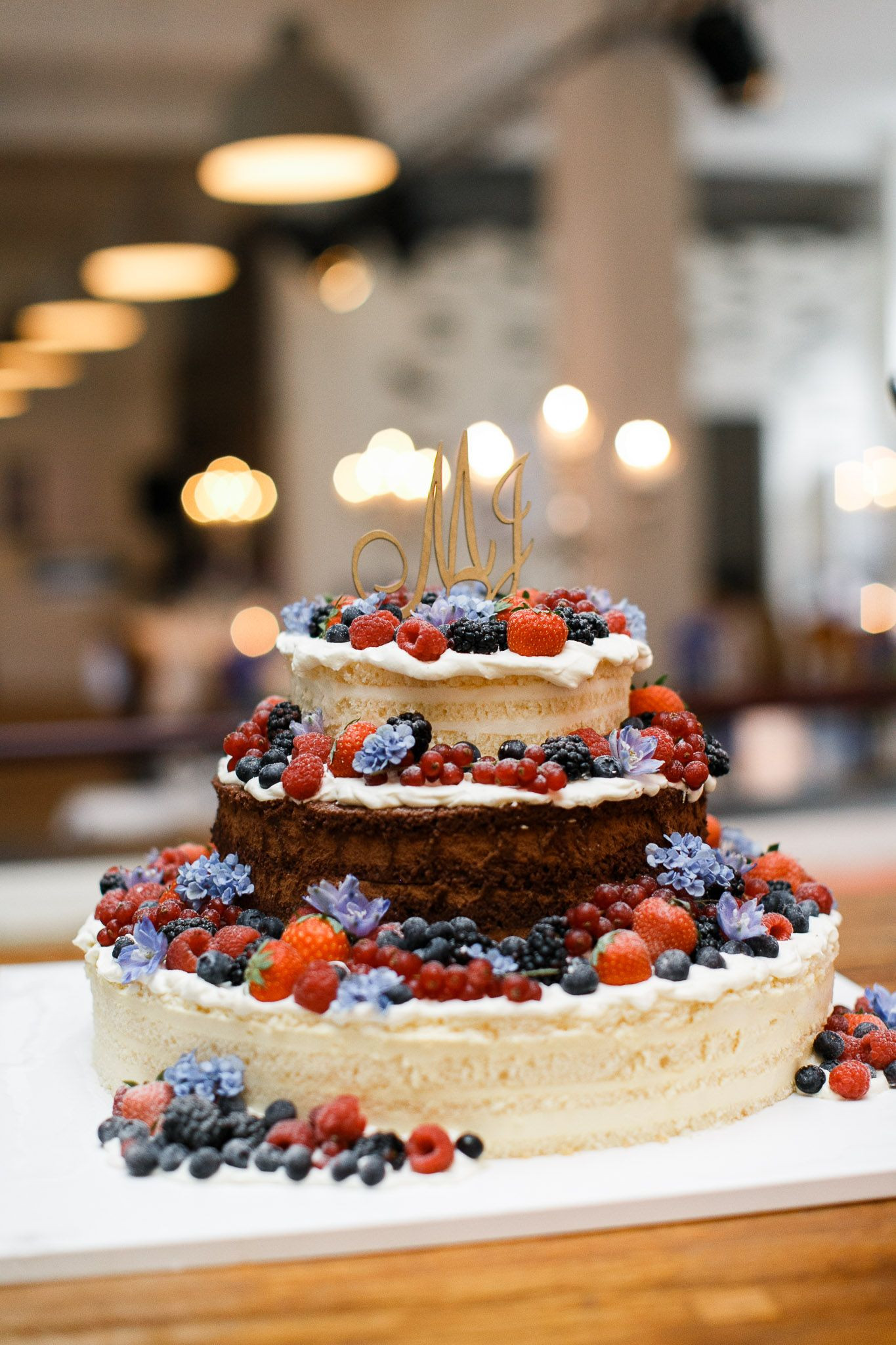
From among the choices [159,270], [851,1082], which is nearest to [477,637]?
[851,1082]

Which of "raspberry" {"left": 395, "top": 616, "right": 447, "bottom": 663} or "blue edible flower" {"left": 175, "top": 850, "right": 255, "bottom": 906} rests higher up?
"raspberry" {"left": 395, "top": 616, "right": 447, "bottom": 663}

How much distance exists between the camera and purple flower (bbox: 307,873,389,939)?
2150 millimetres

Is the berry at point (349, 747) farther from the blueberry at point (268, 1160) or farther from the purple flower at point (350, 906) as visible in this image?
the blueberry at point (268, 1160)

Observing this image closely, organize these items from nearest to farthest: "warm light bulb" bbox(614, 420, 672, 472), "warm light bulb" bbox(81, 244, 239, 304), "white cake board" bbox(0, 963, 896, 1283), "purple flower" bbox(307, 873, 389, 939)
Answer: "white cake board" bbox(0, 963, 896, 1283) < "purple flower" bbox(307, 873, 389, 939) < "warm light bulb" bbox(614, 420, 672, 472) < "warm light bulb" bbox(81, 244, 239, 304)

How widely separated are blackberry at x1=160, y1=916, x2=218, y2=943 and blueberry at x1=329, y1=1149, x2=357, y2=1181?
501 mm

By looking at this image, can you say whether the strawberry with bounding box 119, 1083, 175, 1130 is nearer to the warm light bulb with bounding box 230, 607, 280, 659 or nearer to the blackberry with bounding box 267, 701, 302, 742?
the blackberry with bounding box 267, 701, 302, 742

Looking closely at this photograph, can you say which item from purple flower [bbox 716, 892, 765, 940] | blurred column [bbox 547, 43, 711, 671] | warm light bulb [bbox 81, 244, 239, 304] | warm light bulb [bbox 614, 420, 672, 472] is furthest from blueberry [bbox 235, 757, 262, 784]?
blurred column [bbox 547, 43, 711, 671]

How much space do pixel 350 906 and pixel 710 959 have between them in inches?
23.5

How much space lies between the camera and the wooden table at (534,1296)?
64.7 inches

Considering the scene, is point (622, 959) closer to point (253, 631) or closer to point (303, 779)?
point (303, 779)

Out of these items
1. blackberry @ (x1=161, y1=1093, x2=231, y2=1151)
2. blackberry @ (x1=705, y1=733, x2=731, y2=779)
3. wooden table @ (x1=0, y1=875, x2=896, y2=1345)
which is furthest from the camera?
blackberry @ (x1=705, y1=733, x2=731, y2=779)

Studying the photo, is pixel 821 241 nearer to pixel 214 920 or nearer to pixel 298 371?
pixel 298 371

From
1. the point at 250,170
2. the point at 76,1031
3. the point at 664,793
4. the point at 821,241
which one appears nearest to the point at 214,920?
the point at 76,1031

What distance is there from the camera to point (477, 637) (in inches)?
89.0
